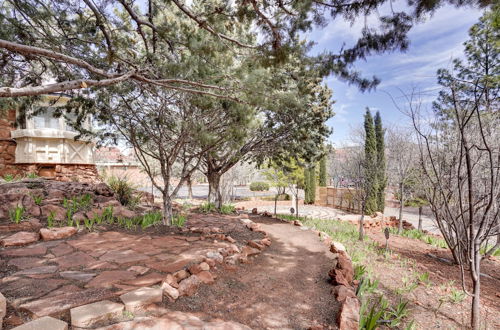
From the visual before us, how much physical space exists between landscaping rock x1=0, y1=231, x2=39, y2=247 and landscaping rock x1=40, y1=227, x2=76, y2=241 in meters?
0.10

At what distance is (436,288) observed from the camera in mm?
3166

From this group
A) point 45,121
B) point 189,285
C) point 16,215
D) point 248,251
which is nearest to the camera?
point 189,285

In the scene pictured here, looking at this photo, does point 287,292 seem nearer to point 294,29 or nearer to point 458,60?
point 294,29

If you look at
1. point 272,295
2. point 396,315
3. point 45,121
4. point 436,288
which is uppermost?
point 45,121

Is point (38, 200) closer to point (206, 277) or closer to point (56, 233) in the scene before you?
point (56, 233)

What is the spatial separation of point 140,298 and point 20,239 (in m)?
2.42

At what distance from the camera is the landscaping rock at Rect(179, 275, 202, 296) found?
2.12 metres

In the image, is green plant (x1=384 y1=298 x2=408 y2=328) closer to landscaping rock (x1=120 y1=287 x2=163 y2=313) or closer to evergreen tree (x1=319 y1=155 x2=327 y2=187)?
landscaping rock (x1=120 y1=287 x2=163 y2=313)

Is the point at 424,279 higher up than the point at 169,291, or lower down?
lower down

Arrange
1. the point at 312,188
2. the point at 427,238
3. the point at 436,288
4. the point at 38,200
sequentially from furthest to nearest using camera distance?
the point at 312,188 → the point at 427,238 → the point at 38,200 → the point at 436,288

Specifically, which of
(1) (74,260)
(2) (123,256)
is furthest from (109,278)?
(1) (74,260)

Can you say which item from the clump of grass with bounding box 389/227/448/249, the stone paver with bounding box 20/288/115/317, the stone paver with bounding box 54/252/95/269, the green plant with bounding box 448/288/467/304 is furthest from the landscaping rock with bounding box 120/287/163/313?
the clump of grass with bounding box 389/227/448/249

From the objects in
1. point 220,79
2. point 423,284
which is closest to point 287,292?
point 423,284

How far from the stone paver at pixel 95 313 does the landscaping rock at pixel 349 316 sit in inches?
65.2
